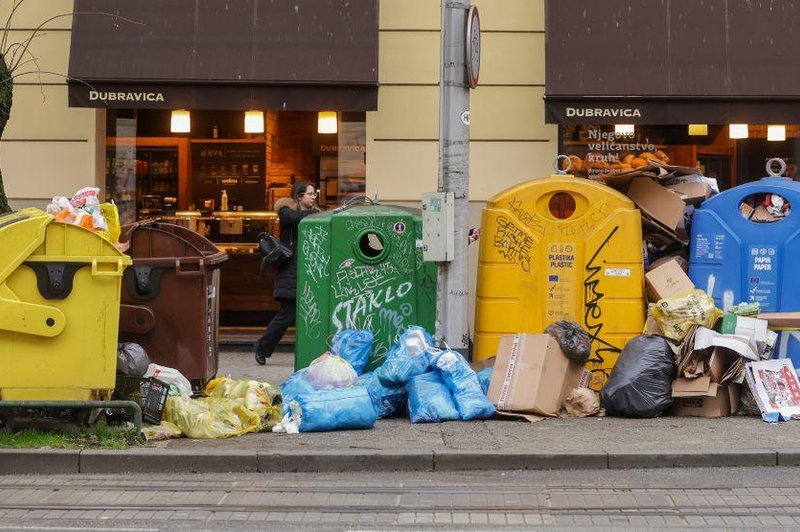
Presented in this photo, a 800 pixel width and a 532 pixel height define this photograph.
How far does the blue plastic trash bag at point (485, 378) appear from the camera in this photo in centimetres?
927

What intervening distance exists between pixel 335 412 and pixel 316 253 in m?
1.79

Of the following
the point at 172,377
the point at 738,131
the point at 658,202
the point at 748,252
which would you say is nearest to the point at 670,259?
the point at 658,202

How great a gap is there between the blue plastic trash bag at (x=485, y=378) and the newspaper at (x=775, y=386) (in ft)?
6.38

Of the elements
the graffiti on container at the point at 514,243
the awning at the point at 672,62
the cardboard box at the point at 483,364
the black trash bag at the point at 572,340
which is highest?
the awning at the point at 672,62

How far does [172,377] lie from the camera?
8.97 meters

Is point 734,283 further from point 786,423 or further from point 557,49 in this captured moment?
point 557,49

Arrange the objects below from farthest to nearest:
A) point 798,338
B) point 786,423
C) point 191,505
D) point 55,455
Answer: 1. point 798,338
2. point 786,423
3. point 55,455
4. point 191,505

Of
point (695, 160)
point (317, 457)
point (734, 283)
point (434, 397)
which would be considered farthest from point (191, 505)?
point (695, 160)

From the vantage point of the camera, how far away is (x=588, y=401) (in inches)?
358

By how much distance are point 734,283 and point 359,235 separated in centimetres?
307

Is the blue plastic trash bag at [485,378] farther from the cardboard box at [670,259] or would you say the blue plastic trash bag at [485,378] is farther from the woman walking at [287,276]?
the woman walking at [287,276]

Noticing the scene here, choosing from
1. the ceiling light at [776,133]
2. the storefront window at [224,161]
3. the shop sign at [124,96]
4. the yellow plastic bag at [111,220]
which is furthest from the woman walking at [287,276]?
the ceiling light at [776,133]

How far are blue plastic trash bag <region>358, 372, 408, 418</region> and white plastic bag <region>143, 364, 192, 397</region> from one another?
1305 mm

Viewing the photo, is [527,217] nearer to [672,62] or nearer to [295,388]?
[295,388]
